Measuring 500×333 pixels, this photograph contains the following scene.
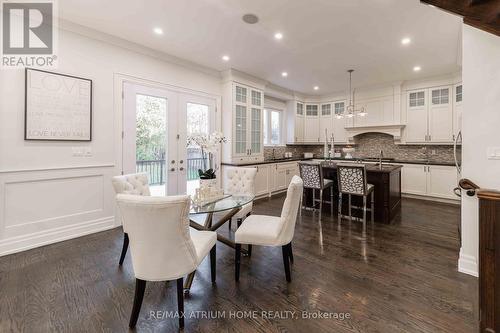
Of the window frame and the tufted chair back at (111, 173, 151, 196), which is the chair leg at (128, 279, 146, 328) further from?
the window frame

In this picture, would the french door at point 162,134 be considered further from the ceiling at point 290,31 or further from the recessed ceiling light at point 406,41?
the recessed ceiling light at point 406,41

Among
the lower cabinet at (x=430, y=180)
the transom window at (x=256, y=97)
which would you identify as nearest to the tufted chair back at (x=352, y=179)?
the transom window at (x=256, y=97)

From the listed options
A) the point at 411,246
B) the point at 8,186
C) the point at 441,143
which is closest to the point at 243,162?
the point at 411,246

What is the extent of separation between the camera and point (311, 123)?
741 cm

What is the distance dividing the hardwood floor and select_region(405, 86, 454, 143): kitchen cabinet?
3320mm

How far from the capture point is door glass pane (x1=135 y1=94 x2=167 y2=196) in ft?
12.5

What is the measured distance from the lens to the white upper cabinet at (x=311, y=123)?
7379 millimetres

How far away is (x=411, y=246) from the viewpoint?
290 cm

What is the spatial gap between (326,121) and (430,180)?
313 centimetres

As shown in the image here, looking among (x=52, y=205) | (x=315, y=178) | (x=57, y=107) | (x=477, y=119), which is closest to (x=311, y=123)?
(x=315, y=178)

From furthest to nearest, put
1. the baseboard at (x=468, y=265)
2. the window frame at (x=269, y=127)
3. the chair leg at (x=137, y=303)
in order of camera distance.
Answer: the window frame at (x=269, y=127), the baseboard at (x=468, y=265), the chair leg at (x=137, y=303)

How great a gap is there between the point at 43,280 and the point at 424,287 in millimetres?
3523

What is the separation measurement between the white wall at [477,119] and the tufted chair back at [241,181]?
230cm

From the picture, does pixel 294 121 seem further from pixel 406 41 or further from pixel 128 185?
pixel 128 185
